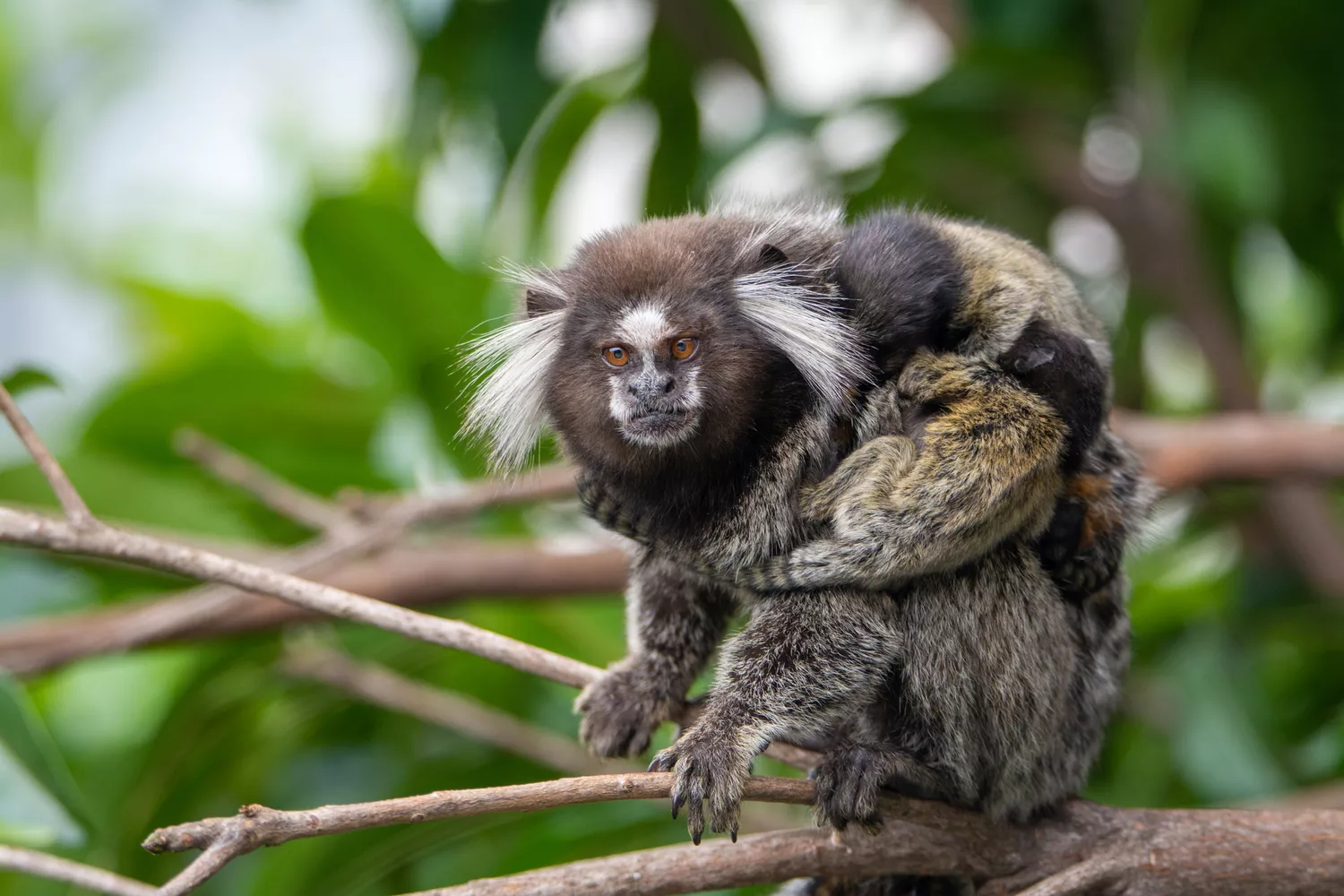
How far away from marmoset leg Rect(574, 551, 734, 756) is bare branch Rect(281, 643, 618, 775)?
1.12 m

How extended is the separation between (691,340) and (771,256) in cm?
25

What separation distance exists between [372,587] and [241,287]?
550cm

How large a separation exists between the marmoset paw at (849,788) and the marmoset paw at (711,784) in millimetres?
140

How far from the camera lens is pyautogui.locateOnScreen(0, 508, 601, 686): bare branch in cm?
215

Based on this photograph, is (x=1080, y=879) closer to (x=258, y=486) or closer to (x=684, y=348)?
(x=684, y=348)

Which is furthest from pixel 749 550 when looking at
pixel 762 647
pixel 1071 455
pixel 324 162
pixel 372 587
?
pixel 324 162

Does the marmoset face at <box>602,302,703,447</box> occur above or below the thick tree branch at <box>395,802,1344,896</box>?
above

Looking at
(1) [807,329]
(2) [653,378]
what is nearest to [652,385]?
(2) [653,378]

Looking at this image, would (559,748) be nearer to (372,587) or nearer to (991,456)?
(372,587)

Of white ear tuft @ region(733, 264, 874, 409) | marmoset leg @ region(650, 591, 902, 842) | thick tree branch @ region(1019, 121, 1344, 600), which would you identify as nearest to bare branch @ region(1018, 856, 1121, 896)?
marmoset leg @ region(650, 591, 902, 842)

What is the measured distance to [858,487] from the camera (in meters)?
2.21

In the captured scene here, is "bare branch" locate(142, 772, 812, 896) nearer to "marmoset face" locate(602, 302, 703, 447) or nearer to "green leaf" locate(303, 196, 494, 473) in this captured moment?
"marmoset face" locate(602, 302, 703, 447)

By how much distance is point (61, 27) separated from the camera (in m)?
10.0

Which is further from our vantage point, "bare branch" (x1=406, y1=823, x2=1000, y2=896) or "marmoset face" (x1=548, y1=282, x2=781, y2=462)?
"marmoset face" (x1=548, y1=282, x2=781, y2=462)
